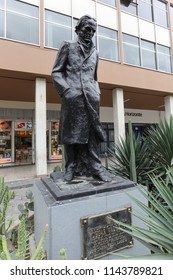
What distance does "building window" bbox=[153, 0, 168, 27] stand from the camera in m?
12.8

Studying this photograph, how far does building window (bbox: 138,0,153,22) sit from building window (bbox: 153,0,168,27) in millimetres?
388

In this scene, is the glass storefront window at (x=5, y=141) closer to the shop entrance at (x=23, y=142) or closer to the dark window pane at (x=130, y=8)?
the shop entrance at (x=23, y=142)

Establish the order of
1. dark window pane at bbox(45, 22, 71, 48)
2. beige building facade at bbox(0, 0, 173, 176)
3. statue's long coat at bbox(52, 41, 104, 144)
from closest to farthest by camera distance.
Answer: statue's long coat at bbox(52, 41, 104, 144) → beige building facade at bbox(0, 0, 173, 176) → dark window pane at bbox(45, 22, 71, 48)

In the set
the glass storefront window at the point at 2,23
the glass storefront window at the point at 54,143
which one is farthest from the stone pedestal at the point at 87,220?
the glass storefront window at the point at 54,143

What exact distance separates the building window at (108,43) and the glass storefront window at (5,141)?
7.49 m

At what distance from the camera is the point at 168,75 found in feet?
40.7

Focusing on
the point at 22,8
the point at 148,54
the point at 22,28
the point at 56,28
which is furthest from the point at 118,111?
the point at 22,8

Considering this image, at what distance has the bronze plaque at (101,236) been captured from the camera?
6.44 feet

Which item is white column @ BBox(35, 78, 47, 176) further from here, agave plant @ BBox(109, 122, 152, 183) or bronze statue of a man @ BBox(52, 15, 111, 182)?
bronze statue of a man @ BBox(52, 15, 111, 182)

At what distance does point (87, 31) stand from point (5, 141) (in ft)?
37.6

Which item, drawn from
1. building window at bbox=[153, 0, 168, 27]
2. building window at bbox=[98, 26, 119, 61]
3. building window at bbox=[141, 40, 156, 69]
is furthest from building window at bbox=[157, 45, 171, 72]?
building window at bbox=[98, 26, 119, 61]

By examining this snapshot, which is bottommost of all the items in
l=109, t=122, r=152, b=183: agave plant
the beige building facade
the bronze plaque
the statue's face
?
the bronze plaque

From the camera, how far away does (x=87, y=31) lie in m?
2.59

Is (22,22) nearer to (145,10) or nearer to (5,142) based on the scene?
(5,142)
